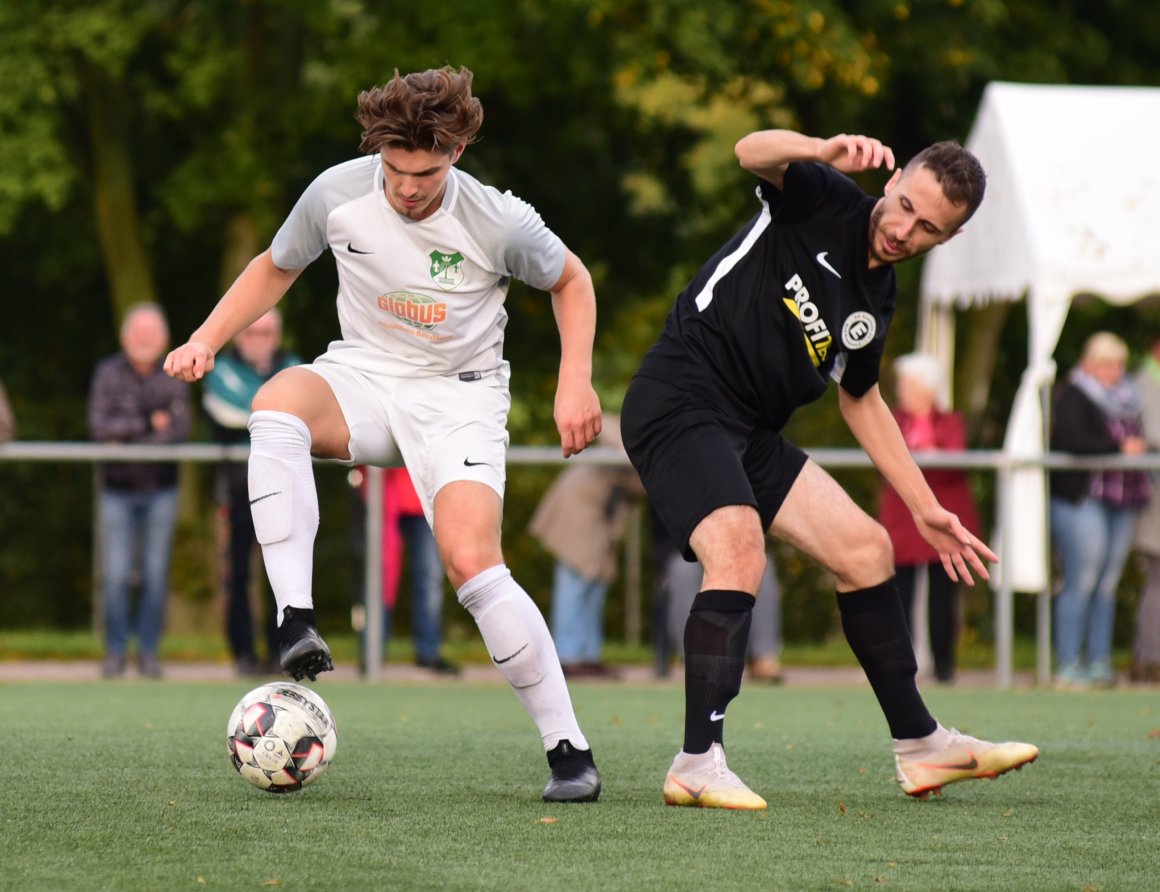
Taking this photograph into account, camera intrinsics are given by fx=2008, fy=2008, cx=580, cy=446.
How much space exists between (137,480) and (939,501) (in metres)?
4.88

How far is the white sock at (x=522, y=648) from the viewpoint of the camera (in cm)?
575

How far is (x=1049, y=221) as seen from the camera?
13242 millimetres

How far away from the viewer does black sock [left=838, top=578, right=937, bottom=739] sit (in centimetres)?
599

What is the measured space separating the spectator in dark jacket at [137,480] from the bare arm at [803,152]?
275 inches

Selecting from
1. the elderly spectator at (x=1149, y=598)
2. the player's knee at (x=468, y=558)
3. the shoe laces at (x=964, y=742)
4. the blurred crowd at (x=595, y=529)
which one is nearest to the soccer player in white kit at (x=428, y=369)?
the player's knee at (x=468, y=558)

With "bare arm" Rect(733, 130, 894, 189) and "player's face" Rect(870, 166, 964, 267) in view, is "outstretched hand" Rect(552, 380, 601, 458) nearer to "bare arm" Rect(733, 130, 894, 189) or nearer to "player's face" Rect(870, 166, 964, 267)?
"bare arm" Rect(733, 130, 894, 189)

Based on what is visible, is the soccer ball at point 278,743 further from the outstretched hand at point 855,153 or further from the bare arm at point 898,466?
the outstretched hand at point 855,153

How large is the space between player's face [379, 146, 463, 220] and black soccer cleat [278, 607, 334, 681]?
3.94 ft

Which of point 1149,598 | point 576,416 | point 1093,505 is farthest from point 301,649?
point 1149,598

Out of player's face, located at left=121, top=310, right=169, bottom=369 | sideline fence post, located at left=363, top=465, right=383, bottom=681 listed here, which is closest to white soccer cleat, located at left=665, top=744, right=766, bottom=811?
sideline fence post, located at left=363, top=465, right=383, bottom=681

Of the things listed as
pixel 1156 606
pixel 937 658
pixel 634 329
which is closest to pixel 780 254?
pixel 937 658

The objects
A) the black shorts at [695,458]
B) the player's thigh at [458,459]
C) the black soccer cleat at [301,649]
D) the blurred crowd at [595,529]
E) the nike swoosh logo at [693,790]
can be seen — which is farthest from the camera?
the blurred crowd at [595,529]

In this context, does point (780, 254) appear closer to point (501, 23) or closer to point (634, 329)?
point (501, 23)

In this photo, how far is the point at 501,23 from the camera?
18.1 m
